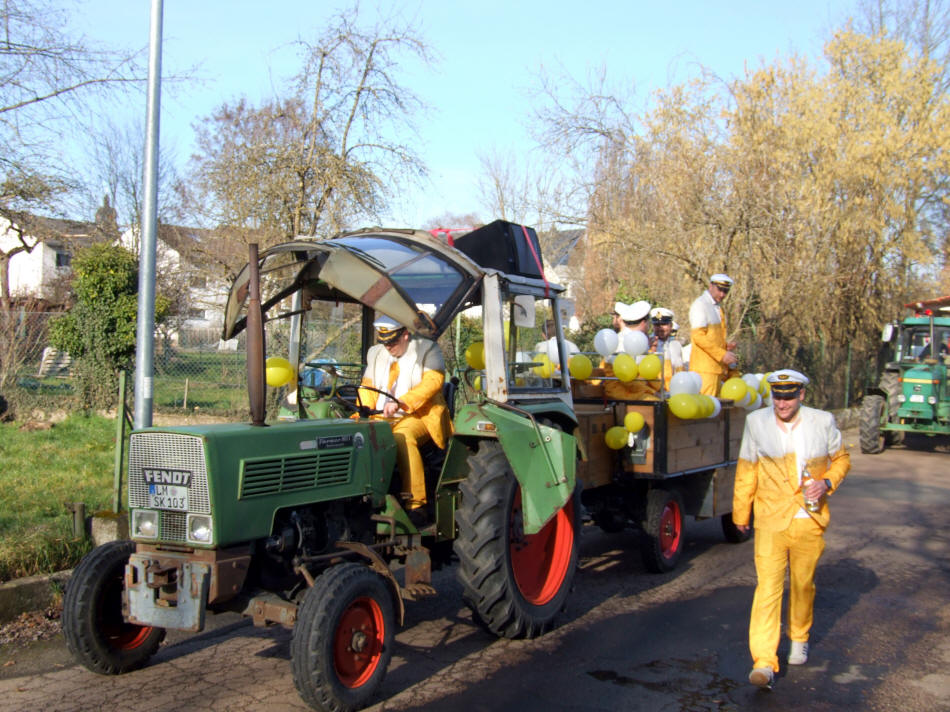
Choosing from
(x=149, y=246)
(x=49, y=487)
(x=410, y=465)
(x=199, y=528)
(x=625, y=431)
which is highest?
(x=149, y=246)

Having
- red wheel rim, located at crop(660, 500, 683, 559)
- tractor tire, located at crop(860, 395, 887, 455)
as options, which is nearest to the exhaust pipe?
red wheel rim, located at crop(660, 500, 683, 559)

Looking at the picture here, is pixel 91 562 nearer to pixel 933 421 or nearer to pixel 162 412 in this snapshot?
pixel 162 412

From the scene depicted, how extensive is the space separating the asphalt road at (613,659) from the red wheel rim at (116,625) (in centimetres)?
20

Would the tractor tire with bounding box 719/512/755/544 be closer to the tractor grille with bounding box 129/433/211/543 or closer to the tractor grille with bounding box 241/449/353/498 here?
the tractor grille with bounding box 241/449/353/498

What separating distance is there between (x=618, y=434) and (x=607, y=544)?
79.6 inches

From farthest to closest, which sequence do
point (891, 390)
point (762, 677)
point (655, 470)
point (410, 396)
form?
point (891, 390), point (655, 470), point (410, 396), point (762, 677)

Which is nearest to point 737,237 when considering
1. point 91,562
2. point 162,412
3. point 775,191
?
point 775,191

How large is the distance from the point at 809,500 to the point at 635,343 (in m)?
3.19

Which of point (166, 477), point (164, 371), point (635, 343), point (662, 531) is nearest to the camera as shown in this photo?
point (166, 477)

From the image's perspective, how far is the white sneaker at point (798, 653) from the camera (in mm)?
5207

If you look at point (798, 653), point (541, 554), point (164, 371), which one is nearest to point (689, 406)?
point (541, 554)

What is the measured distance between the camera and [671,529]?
7.77 m

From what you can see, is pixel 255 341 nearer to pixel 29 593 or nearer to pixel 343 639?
pixel 343 639

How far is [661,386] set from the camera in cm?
764
